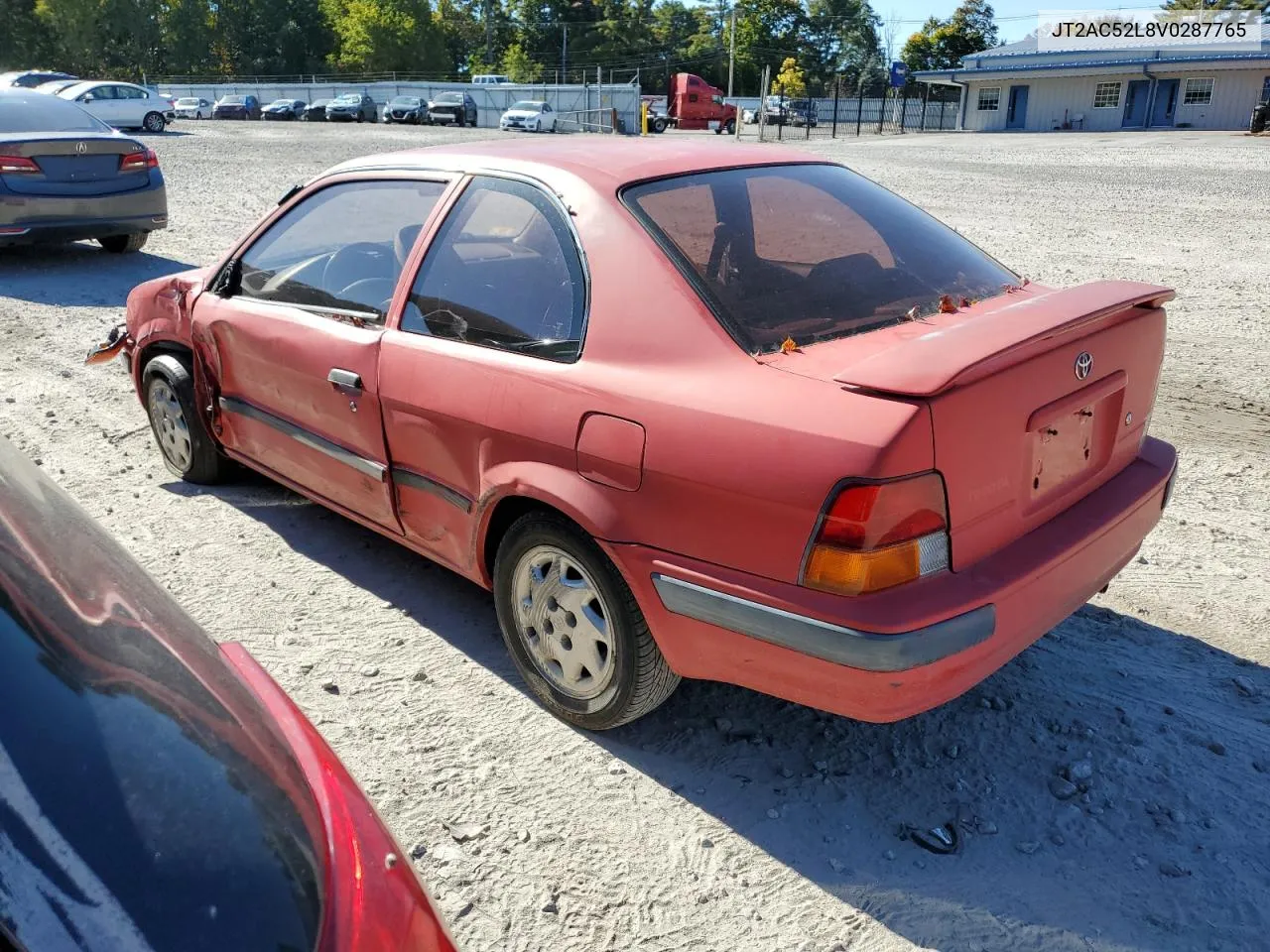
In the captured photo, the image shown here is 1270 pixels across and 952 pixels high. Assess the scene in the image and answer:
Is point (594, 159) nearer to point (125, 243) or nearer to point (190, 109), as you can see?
point (125, 243)

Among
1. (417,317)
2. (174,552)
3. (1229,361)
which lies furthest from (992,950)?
(1229,361)

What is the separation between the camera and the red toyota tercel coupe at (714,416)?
2342mm

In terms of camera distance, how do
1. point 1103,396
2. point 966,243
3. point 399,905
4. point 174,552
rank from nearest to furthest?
point 399,905
point 1103,396
point 966,243
point 174,552

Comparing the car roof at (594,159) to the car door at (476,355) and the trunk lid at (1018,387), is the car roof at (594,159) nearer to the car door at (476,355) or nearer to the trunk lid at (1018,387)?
the car door at (476,355)

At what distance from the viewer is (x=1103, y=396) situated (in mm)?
2846

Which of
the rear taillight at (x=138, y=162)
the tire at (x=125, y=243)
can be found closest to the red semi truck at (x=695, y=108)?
the tire at (x=125, y=243)

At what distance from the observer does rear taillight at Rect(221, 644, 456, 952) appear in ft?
4.06

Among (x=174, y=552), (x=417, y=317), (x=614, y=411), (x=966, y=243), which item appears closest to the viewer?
(x=614, y=411)

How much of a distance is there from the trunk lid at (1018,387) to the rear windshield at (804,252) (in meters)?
0.13

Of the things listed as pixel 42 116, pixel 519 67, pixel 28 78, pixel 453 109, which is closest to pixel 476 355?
pixel 42 116

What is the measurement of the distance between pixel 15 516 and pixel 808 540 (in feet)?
5.07

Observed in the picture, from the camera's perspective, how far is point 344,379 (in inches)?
137

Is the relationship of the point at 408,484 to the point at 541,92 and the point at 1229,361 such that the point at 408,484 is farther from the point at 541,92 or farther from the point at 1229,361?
the point at 541,92

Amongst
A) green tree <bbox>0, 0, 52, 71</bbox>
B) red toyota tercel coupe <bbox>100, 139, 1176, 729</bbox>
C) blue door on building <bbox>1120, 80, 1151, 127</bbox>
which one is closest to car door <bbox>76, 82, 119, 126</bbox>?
red toyota tercel coupe <bbox>100, 139, 1176, 729</bbox>
